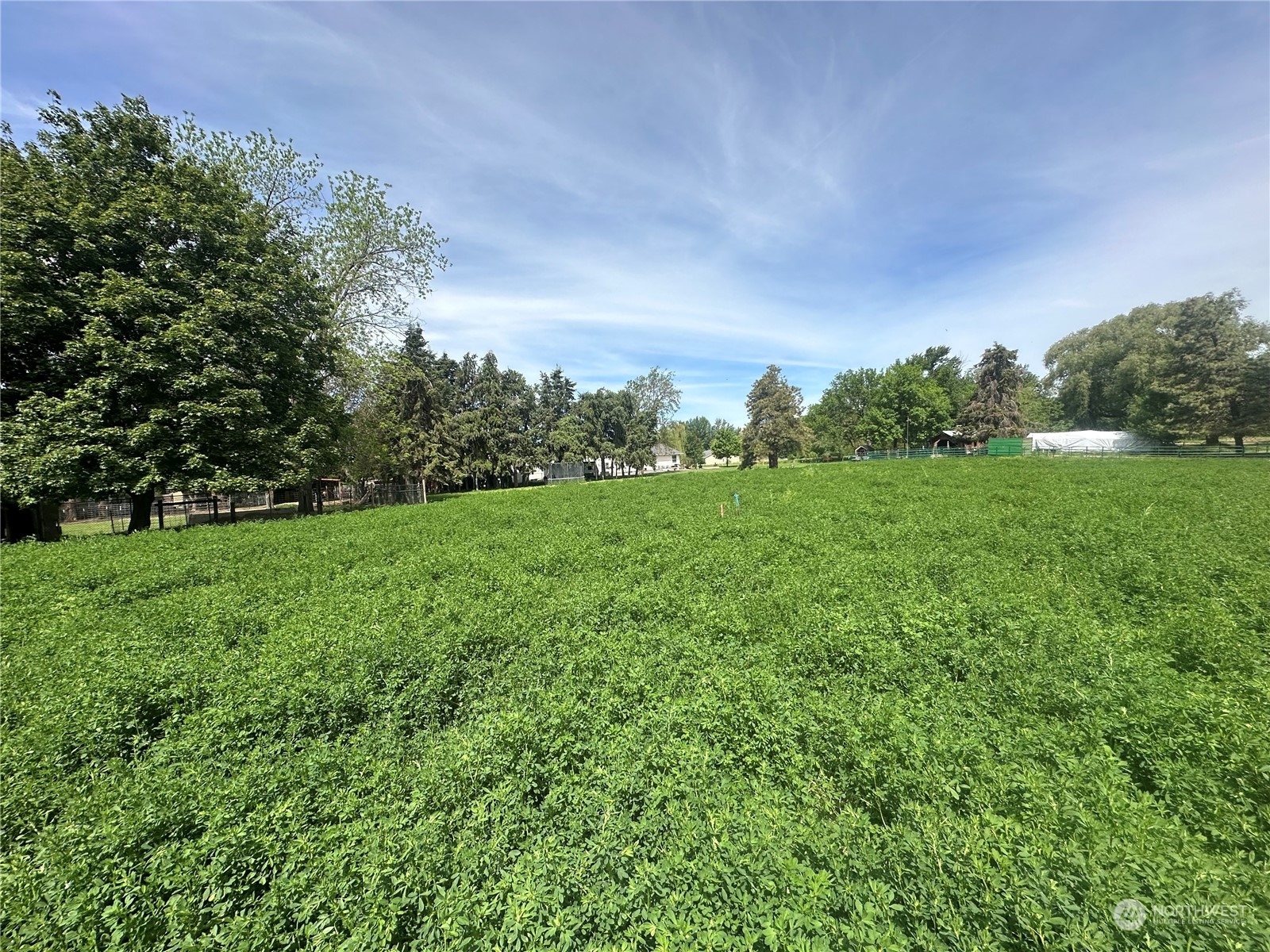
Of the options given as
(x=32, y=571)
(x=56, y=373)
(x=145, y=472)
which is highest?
(x=56, y=373)

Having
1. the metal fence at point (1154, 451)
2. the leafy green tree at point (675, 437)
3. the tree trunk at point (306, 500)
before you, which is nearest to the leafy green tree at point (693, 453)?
the leafy green tree at point (675, 437)

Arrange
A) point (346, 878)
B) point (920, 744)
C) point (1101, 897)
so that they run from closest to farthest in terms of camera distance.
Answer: point (1101, 897) → point (346, 878) → point (920, 744)

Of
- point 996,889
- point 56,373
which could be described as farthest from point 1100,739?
point 56,373

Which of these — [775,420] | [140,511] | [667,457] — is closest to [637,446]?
[775,420]

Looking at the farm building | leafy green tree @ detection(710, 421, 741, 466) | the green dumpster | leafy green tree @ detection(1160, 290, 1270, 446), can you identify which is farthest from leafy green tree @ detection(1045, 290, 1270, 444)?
leafy green tree @ detection(710, 421, 741, 466)

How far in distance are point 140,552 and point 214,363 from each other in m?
10.5

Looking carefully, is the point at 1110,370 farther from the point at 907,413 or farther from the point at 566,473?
the point at 566,473

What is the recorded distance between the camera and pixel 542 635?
5.98m

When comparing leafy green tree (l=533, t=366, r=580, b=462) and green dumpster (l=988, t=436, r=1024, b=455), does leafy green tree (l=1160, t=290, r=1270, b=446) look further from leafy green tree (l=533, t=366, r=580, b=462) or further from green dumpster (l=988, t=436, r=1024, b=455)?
leafy green tree (l=533, t=366, r=580, b=462)

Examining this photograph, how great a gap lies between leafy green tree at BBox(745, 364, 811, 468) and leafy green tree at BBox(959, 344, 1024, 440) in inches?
970

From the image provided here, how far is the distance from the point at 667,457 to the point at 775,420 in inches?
1983

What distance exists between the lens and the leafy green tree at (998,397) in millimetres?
60281

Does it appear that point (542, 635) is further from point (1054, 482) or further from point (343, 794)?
point (1054, 482)

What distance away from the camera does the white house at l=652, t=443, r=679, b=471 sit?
10469cm
